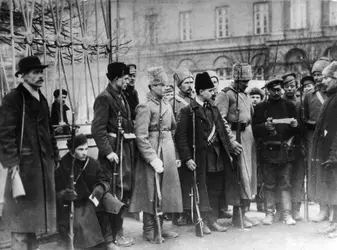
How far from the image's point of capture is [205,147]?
5.75 metres

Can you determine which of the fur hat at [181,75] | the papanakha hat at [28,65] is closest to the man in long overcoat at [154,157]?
the fur hat at [181,75]

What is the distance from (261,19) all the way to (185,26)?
419 centimetres

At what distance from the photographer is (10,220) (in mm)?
4172

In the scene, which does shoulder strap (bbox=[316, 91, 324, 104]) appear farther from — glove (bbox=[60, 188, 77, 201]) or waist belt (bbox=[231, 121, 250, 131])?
glove (bbox=[60, 188, 77, 201])

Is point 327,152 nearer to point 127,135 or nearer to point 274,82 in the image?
point 274,82

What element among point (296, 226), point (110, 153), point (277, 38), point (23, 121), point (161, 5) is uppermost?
point (161, 5)

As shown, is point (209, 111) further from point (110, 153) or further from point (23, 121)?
point (23, 121)

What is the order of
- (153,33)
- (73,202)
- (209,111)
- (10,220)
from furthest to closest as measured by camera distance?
1. (153,33)
2. (209,111)
3. (73,202)
4. (10,220)

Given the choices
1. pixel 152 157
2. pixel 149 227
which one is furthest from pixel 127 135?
pixel 149 227

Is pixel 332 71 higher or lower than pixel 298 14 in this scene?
lower

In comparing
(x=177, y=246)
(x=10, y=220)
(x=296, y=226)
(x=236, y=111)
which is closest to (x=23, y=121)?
(x=10, y=220)

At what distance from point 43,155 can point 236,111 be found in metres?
2.87

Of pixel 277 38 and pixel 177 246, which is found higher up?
pixel 277 38

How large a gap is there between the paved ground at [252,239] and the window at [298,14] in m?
17.4
